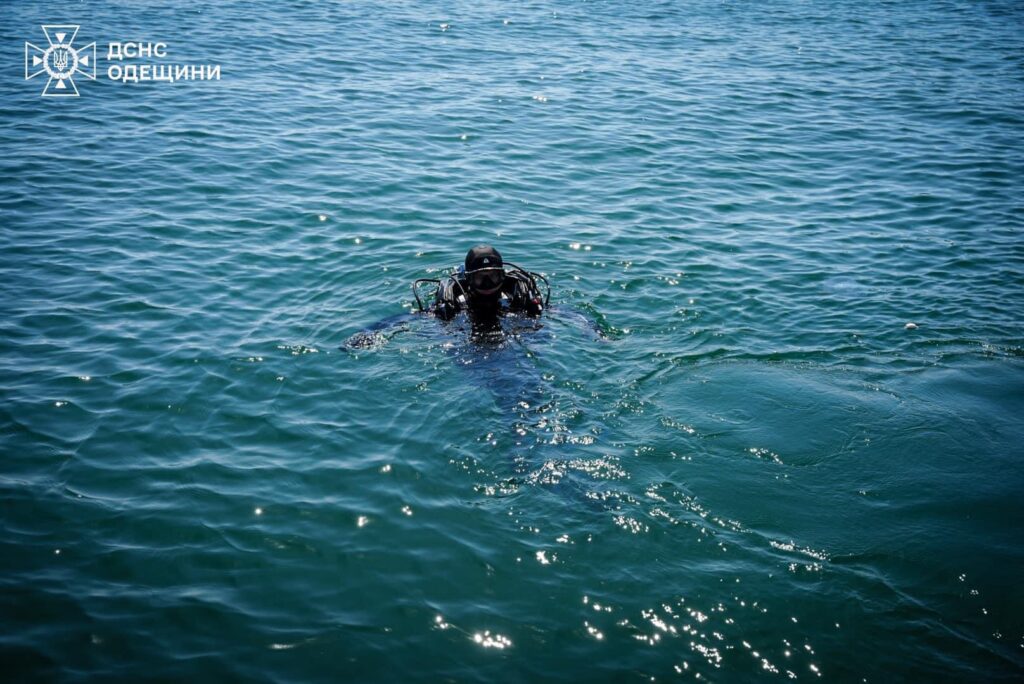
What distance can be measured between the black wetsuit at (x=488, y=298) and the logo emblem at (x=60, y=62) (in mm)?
14931

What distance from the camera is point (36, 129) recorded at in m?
17.3

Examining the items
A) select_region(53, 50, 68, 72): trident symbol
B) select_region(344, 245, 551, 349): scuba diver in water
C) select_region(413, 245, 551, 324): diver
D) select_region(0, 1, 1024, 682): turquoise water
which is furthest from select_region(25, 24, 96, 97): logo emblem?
select_region(413, 245, 551, 324): diver

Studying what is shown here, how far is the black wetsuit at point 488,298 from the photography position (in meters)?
10.4

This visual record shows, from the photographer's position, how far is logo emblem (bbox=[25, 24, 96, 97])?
65.4ft

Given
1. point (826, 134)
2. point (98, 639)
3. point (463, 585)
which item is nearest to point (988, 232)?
point (826, 134)

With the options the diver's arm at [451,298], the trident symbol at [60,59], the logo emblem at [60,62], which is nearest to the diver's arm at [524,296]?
the diver's arm at [451,298]

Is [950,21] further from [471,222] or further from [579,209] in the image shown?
[471,222]

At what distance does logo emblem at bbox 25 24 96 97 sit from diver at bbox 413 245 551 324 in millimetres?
14967

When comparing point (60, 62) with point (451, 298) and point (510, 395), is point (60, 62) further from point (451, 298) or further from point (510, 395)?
point (510, 395)

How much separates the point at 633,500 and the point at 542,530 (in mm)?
1029

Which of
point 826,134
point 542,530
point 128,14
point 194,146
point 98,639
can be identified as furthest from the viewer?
point 128,14

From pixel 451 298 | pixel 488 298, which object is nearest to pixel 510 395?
pixel 488 298

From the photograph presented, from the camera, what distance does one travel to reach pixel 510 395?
29.4ft

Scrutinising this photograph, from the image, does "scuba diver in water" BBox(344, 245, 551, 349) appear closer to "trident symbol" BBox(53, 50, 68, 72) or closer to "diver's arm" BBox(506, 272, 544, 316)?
"diver's arm" BBox(506, 272, 544, 316)
